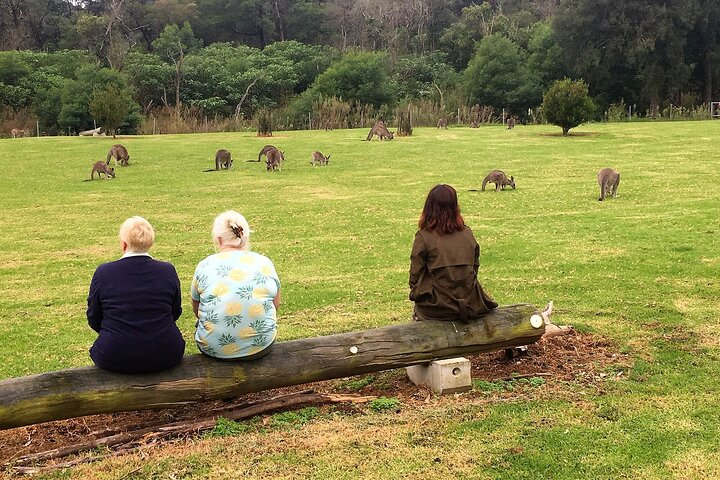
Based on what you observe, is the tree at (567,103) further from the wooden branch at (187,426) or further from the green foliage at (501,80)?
the wooden branch at (187,426)

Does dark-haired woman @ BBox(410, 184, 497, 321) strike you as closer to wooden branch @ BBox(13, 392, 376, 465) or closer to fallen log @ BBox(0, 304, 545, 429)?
fallen log @ BBox(0, 304, 545, 429)

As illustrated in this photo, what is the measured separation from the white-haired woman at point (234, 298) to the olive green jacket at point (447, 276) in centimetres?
125

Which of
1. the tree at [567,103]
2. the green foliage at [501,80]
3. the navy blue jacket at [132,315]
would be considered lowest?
the navy blue jacket at [132,315]

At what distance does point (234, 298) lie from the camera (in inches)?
204

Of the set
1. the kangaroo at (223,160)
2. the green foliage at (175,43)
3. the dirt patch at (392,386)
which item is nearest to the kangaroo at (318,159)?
the kangaroo at (223,160)

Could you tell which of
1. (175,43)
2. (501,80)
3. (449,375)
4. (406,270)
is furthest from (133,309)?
(175,43)

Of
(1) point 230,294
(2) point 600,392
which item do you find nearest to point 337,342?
(1) point 230,294

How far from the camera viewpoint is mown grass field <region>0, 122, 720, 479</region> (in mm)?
4512

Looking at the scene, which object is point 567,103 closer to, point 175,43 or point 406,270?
point 406,270

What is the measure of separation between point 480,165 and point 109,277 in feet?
64.0

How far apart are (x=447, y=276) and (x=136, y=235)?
2.34 metres

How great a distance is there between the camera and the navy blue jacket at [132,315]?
4875 millimetres

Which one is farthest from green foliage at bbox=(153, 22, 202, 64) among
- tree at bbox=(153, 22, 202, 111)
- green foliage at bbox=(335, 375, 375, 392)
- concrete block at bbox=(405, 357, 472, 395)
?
concrete block at bbox=(405, 357, 472, 395)

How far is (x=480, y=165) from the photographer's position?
77.1 ft
